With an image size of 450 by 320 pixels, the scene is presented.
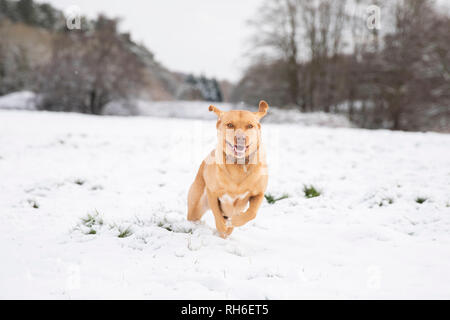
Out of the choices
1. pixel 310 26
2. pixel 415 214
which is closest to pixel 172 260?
pixel 415 214

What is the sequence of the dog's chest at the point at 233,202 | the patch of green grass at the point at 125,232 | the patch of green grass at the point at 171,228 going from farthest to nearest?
1. the patch of green grass at the point at 171,228
2. the patch of green grass at the point at 125,232
3. the dog's chest at the point at 233,202

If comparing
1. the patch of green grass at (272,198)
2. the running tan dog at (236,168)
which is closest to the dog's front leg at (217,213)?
the running tan dog at (236,168)

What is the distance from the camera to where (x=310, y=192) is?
4.84 meters

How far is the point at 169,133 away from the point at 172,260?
7996mm

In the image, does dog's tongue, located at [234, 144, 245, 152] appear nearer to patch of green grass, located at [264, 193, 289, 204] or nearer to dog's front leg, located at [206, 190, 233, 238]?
dog's front leg, located at [206, 190, 233, 238]

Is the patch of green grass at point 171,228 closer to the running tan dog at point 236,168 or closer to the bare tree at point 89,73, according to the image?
the running tan dog at point 236,168

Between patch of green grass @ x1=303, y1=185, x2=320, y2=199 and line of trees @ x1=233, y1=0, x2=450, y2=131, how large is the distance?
1435 centimetres

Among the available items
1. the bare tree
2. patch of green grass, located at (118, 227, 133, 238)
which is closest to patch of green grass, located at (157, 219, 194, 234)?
patch of green grass, located at (118, 227, 133, 238)

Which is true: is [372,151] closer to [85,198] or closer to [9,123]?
[85,198]

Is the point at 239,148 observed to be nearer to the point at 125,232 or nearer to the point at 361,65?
the point at 125,232

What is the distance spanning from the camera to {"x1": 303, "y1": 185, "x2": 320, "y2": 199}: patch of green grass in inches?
188

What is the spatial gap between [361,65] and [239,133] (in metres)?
19.6

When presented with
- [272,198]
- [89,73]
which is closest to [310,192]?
[272,198]

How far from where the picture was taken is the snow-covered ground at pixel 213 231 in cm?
226
